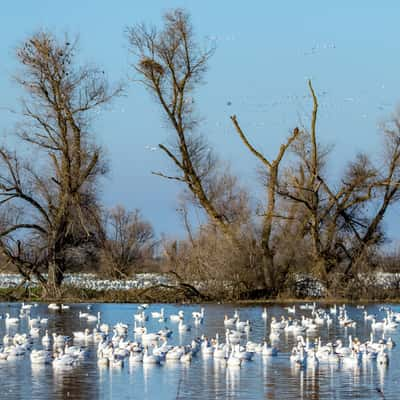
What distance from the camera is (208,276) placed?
3694cm

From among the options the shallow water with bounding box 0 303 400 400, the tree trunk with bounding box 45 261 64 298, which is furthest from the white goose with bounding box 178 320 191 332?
the tree trunk with bounding box 45 261 64 298

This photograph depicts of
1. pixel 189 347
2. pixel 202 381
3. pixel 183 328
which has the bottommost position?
pixel 202 381

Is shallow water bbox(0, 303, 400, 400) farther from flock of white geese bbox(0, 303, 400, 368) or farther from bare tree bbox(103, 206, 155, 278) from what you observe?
bare tree bbox(103, 206, 155, 278)

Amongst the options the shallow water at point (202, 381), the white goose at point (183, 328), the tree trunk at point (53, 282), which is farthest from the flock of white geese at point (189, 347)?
the tree trunk at point (53, 282)

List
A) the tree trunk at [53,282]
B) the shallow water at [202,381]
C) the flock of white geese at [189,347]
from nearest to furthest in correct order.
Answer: the shallow water at [202,381] < the flock of white geese at [189,347] < the tree trunk at [53,282]

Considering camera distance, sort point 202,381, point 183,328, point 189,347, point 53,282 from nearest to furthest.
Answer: point 202,381
point 189,347
point 183,328
point 53,282

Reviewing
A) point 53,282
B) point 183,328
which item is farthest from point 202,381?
point 53,282

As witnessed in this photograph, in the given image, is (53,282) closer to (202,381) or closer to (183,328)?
(183,328)

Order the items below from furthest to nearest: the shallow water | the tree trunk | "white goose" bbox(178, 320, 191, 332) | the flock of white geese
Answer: the tree trunk
"white goose" bbox(178, 320, 191, 332)
the flock of white geese
the shallow water

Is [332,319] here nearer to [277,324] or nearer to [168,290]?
[277,324]

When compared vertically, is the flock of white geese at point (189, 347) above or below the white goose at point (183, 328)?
below

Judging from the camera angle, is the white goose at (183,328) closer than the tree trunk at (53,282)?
Yes

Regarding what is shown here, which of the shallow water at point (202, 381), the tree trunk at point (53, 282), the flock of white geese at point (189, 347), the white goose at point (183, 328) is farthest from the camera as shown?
the tree trunk at point (53, 282)

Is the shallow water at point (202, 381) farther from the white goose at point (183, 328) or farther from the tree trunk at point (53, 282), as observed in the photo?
the tree trunk at point (53, 282)
